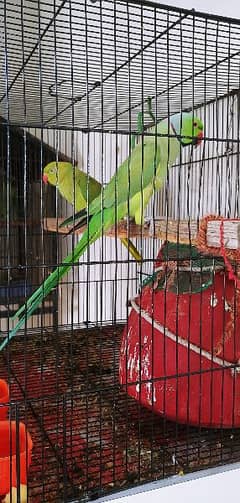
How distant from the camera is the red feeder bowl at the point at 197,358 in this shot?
0.85 meters

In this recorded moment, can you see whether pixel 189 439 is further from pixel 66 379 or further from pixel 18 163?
pixel 18 163

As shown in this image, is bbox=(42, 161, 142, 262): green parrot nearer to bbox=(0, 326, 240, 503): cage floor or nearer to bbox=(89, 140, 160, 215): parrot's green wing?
bbox=(89, 140, 160, 215): parrot's green wing

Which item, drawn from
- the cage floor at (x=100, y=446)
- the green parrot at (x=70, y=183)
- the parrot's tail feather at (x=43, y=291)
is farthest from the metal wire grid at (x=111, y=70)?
the cage floor at (x=100, y=446)

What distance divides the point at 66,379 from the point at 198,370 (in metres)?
0.40

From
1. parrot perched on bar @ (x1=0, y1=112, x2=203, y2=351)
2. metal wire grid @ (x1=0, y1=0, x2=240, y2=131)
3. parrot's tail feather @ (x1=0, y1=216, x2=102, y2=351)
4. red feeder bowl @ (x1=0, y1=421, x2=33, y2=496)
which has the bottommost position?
red feeder bowl @ (x1=0, y1=421, x2=33, y2=496)

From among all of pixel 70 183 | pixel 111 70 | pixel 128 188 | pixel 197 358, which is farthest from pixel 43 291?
pixel 70 183

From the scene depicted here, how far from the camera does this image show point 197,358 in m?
0.87

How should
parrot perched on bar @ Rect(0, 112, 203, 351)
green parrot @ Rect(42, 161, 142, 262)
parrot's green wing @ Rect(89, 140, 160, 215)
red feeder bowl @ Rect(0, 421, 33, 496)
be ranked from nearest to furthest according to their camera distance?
red feeder bowl @ Rect(0, 421, 33, 496)
parrot perched on bar @ Rect(0, 112, 203, 351)
parrot's green wing @ Rect(89, 140, 160, 215)
green parrot @ Rect(42, 161, 142, 262)

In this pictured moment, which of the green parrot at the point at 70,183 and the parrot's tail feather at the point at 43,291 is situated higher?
the green parrot at the point at 70,183

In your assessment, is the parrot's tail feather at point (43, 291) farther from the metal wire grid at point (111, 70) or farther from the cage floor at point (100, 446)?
the metal wire grid at point (111, 70)

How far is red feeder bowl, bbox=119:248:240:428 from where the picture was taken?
2.78ft

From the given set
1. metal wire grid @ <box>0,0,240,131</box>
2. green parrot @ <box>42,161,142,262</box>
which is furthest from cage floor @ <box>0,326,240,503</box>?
green parrot @ <box>42,161,142,262</box>

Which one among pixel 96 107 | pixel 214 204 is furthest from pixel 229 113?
pixel 96 107

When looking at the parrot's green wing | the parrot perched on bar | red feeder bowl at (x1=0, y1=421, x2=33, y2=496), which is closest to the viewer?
red feeder bowl at (x1=0, y1=421, x2=33, y2=496)
